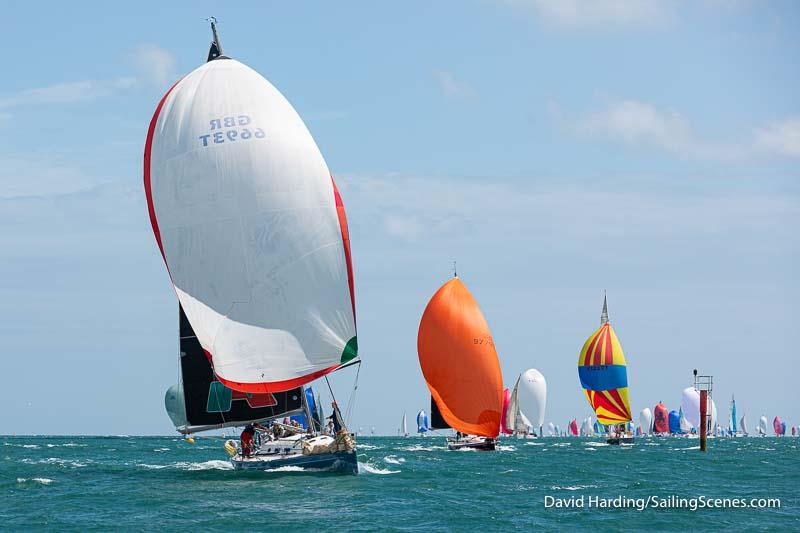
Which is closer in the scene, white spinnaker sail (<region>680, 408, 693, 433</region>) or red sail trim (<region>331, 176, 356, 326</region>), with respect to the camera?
red sail trim (<region>331, 176, 356, 326</region>)

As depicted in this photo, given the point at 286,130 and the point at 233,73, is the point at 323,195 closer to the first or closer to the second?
the point at 286,130

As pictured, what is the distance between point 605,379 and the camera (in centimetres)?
9388

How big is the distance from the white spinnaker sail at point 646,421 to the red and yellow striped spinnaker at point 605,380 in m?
105

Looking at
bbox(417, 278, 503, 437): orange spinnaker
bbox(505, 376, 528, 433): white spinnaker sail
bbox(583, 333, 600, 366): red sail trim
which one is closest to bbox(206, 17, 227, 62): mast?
bbox(417, 278, 503, 437): orange spinnaker

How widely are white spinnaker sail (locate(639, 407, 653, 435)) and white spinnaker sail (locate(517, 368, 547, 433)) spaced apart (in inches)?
2115

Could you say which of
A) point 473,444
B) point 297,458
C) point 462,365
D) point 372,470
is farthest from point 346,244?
point 473,444

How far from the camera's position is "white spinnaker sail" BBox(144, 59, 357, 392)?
43.5 metres

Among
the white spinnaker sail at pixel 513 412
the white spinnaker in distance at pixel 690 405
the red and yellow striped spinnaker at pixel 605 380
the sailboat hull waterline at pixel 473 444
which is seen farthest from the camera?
the white spinnaker in distance at pixel 690 405

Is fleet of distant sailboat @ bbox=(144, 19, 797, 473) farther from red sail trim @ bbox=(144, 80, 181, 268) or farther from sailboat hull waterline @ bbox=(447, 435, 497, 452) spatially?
sailboat hull waterline @ bbox=(447, 435, 497, 452)

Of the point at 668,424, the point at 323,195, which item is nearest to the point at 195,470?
the point at 323,195

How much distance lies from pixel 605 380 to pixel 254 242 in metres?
55.4

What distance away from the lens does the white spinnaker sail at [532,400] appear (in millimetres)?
146375

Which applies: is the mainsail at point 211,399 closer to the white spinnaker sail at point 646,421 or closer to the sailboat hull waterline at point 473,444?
the sailboat hull waterline at point 473,444

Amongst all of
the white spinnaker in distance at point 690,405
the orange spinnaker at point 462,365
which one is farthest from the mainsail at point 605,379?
the white spinnaker in distance at point 690,405
